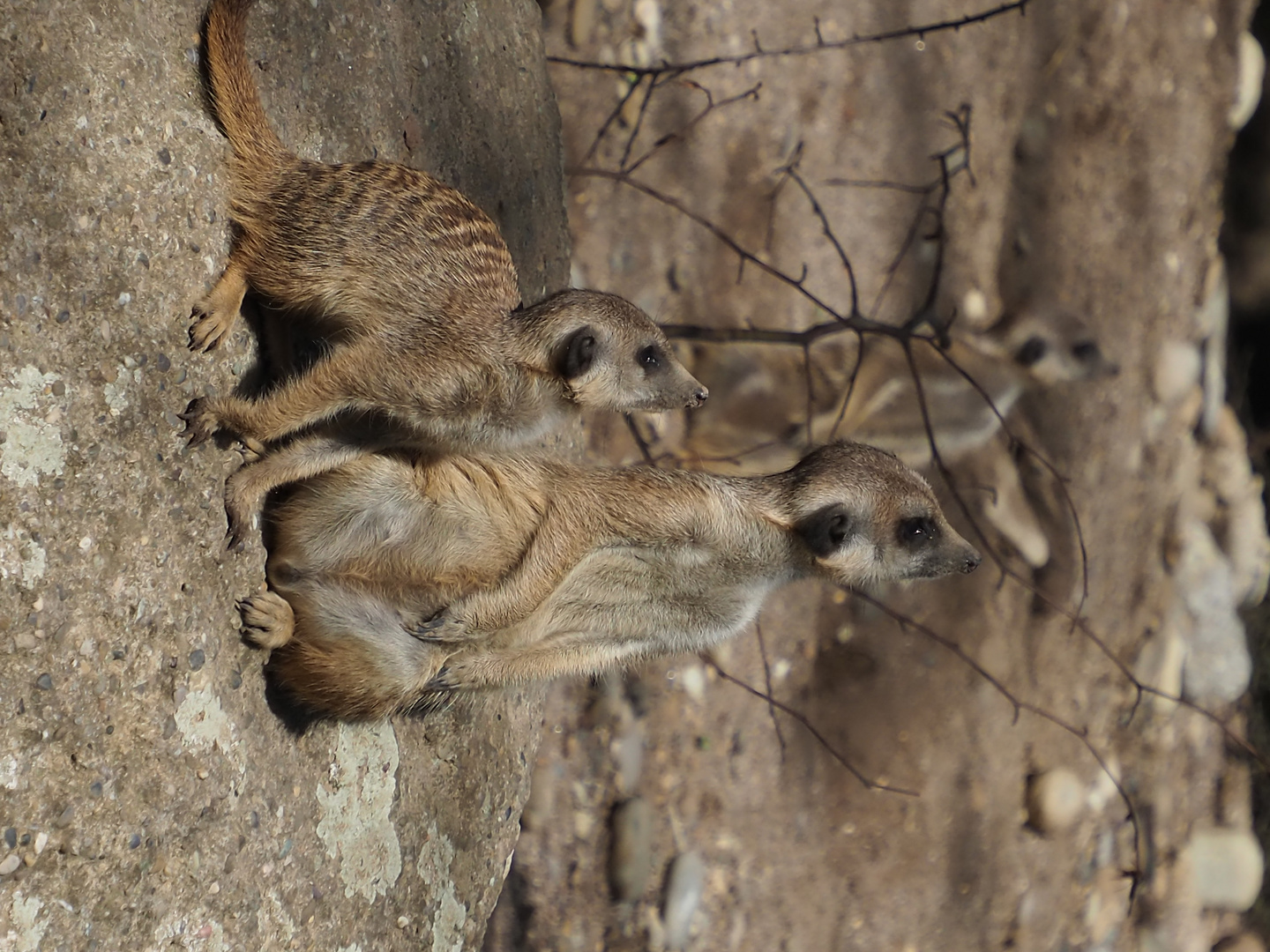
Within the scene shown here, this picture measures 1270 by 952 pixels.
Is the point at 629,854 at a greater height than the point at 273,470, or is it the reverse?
the point at 273,470

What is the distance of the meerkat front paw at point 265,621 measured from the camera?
1535mm

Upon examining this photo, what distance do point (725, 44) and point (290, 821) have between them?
2356 millimetres

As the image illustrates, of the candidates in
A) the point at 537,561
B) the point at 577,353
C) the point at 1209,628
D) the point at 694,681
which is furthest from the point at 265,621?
the point at 1209,628

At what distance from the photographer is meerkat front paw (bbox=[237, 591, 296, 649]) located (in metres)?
1.54

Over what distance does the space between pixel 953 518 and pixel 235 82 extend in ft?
7.62

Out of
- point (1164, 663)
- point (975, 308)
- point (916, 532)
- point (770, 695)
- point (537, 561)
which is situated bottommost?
point (1164, 663)

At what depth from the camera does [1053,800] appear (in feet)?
10.7

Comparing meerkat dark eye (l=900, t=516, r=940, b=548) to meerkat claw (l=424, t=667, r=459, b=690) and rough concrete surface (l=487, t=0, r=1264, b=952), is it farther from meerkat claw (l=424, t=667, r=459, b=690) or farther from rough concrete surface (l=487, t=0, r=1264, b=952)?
rough concrete surface (l=487, t=0, r=1264, b=952)

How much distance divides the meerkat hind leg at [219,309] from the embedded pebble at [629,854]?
1.77m

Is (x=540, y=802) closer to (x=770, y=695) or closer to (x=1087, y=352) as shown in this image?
(x=770, y=695)

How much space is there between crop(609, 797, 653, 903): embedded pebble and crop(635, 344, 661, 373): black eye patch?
145 cm

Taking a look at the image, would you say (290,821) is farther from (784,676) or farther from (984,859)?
(984,859)

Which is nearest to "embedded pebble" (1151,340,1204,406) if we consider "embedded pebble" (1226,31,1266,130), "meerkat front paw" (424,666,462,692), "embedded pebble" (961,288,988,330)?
"embedded pebble" (961,288,988,330)

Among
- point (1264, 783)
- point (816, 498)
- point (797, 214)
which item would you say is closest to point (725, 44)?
point (797, 214)
